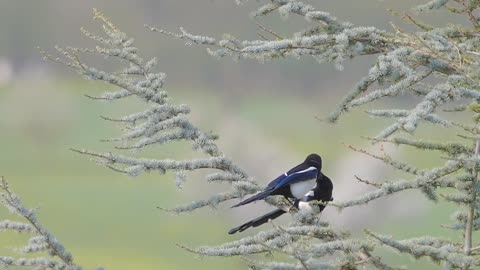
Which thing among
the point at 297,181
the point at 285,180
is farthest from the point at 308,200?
the point at 297,181

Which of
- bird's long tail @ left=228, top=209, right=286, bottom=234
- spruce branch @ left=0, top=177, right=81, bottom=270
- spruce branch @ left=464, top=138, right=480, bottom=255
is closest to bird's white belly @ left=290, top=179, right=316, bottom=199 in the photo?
bird's long tail @ left=228, top=209, right=286, bottom=234

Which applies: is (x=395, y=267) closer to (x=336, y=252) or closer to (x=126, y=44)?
(x=336, y=252)

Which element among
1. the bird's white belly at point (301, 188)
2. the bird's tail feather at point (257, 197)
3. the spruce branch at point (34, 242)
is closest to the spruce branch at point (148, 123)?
the bird's tail feather at point (257, 197)

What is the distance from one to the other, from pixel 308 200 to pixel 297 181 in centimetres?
34

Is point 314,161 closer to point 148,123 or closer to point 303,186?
point 303,186

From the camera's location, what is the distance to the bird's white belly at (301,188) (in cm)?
784

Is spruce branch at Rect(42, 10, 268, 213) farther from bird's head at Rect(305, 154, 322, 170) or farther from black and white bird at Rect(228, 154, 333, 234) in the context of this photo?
bird's head at Rect(305, 154, 322, 170)

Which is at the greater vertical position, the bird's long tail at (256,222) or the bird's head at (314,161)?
the bird's head at (314,161)

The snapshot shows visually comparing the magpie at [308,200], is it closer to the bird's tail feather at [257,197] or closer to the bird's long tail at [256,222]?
the bird's long tail at [256,222]

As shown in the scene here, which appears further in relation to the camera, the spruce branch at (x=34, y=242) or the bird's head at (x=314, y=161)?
the bird's head at (x=314, y=161)

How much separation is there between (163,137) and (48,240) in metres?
1.16

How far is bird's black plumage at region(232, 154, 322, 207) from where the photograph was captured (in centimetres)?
759

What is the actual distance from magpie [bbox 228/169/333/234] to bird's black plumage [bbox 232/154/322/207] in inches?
2.1

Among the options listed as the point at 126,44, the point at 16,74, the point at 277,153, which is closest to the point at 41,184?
the point at 16,74
